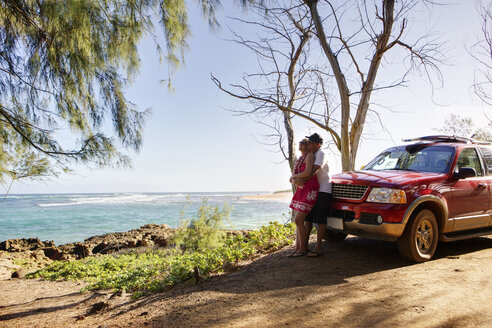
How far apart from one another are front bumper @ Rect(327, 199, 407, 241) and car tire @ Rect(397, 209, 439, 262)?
211 mm

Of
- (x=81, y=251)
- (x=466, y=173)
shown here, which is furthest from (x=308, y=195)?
(x=81, y=251)

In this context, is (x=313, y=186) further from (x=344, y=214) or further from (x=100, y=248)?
(x=100, y=248)

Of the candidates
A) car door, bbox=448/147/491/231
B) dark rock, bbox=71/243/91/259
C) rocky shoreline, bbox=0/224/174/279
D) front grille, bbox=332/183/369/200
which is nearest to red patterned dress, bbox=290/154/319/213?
front grille, bbox=332/183/369/200

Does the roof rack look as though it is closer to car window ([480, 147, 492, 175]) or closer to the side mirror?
car window ([480, 147, 492, 175])

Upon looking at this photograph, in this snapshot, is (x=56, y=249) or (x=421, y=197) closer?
(x=421, y=197)

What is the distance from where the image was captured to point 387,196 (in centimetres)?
450

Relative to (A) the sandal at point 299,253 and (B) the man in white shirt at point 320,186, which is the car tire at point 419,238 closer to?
(B) the man in white shirt at point 320,186

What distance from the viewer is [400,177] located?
15.7 ft

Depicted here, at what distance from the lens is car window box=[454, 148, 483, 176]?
17.3 ft

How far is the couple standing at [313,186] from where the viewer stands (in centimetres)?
493

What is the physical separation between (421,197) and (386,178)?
0.52 m

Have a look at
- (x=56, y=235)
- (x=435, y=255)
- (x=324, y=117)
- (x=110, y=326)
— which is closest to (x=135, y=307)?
(x=110, y=326)

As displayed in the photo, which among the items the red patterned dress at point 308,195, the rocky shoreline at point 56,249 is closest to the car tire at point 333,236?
the red patterned dress at point 308,195

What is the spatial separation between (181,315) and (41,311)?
3.09 m
